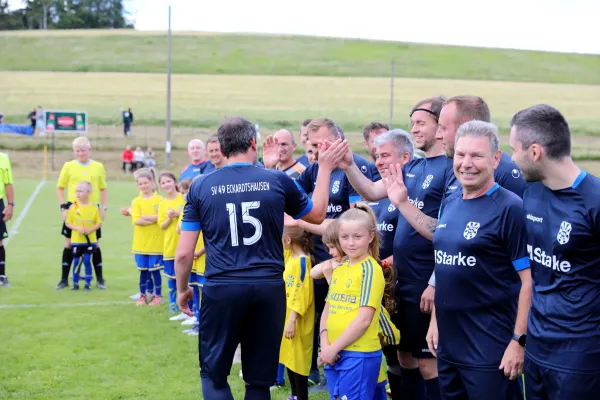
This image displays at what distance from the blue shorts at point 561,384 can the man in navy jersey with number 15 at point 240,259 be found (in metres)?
1.87

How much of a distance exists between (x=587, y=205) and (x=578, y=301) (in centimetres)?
48

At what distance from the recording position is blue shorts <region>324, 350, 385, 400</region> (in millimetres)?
5426

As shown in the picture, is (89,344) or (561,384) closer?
(561,384)

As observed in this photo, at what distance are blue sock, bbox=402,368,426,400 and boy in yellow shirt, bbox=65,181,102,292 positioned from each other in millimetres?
7325

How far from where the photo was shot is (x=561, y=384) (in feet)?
12.5

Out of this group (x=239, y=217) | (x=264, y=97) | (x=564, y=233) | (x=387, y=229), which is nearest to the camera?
(x=564, y=233)

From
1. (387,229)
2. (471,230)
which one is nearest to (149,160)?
(387,229)

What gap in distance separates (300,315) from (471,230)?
251 cm

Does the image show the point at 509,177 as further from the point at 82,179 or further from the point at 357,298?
the point at 82,179

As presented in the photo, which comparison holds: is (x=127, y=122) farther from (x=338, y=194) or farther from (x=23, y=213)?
(x=338, y=194)

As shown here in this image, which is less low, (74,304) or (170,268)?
(170,268)

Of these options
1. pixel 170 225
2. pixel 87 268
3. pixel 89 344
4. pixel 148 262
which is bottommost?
pixel 89 344

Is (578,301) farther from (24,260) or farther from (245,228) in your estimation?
(24,260)

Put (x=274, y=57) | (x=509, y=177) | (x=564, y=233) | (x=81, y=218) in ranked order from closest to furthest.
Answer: (x=564, y=233), (x=509, y=177), (x=81, y=218), (x=274, y=57)
